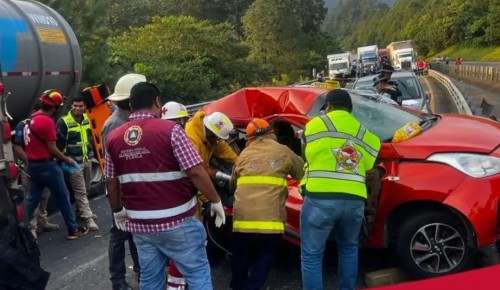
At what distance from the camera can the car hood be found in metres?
4.58

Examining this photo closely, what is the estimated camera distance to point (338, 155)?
4031 millimetres

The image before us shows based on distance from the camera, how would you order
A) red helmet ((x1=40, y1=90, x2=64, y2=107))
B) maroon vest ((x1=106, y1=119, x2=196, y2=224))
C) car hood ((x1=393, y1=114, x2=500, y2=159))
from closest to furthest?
maroon vest ((x1=106, y1=119, x2=196, y2=224))
car hood ((x1=393, y1=114, x2=500, y2=159))
red helmet ((x1=40, y1=90, x2=64, y2=107))

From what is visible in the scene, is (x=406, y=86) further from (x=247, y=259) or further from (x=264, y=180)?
(x=264, y=180)

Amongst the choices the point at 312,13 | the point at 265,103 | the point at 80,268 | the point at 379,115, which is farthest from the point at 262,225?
the point at 312,13

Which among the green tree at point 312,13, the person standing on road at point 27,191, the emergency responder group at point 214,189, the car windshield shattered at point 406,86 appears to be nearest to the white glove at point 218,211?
the emergency responder group at point 214,189

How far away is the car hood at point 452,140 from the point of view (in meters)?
4.58

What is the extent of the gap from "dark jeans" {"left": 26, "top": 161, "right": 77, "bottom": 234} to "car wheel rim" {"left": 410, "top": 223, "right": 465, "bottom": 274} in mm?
4058

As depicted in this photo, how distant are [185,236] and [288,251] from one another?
8.35ft

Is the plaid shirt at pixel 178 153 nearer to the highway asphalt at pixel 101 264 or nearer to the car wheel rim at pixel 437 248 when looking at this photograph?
the highway asphalt at pixel 101 264

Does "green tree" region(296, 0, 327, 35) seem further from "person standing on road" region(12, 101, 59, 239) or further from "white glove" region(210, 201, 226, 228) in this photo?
"white glove" region(210, 201, 226, 228)

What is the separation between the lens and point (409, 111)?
5.92 metres

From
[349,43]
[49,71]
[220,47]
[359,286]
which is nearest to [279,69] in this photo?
[220,47]

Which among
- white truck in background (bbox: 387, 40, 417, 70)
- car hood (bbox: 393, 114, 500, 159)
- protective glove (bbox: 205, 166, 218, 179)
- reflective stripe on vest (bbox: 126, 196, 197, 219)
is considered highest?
reflective stripe on vest (bbox: 126, 196, 197, 219)

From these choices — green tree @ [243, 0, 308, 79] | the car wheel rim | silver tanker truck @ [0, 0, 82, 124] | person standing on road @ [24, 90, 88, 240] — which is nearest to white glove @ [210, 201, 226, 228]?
the car wheel rim
